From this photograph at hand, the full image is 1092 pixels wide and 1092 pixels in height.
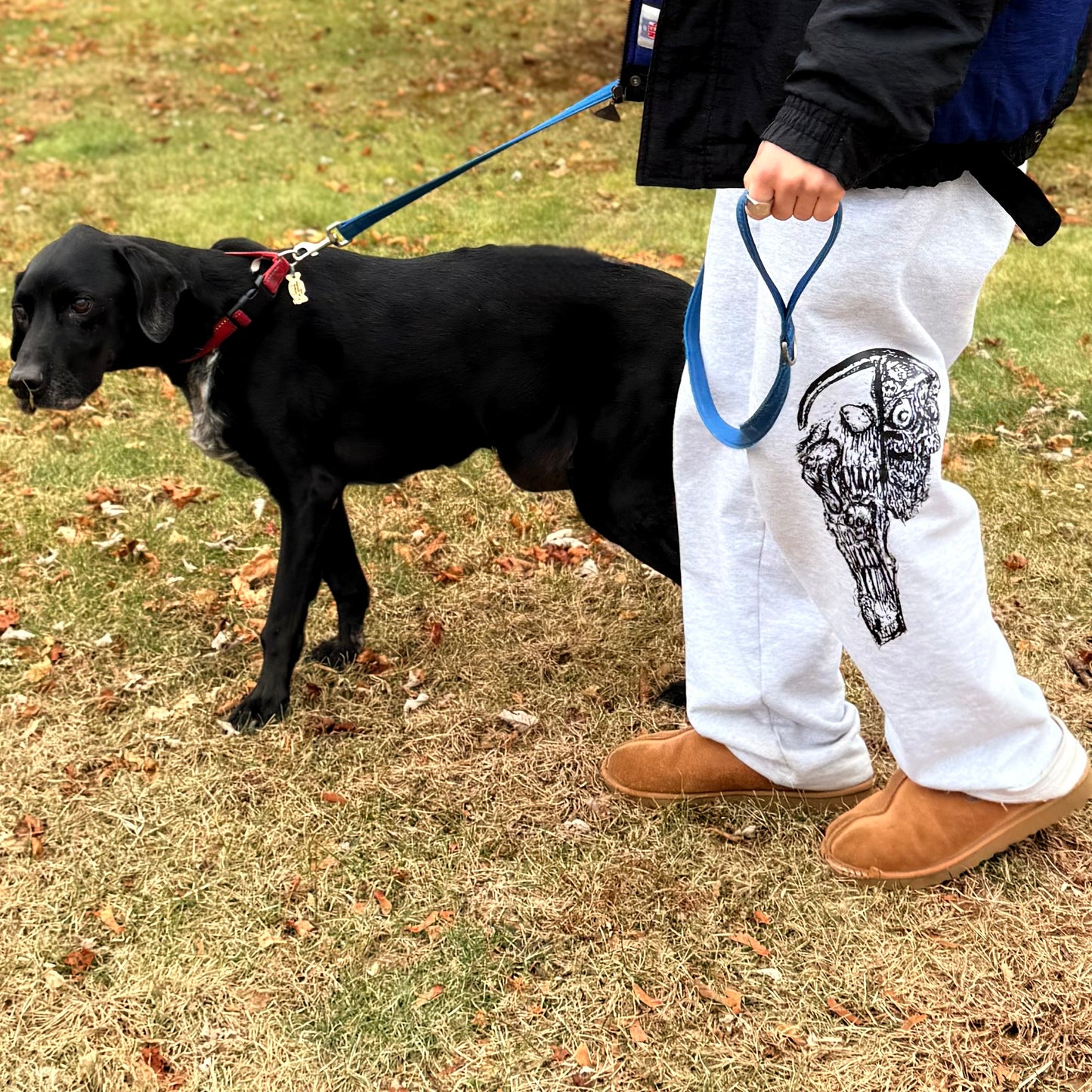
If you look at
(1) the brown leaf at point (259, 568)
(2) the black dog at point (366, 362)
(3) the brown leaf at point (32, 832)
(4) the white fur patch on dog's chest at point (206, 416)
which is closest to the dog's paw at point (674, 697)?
(2) the black dog at point (366, 362)

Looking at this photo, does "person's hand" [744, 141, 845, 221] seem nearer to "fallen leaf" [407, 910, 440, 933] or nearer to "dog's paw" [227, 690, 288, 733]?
"fallen leaf" [407, 910, 440, 933]

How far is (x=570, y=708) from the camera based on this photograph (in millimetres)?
3475

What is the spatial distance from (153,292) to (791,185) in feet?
6.62

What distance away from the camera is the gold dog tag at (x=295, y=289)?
10.4 feet

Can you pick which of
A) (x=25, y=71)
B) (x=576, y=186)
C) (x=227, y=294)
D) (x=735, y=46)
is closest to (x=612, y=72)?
(x=576, y=186)

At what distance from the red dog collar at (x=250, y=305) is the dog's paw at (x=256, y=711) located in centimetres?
104

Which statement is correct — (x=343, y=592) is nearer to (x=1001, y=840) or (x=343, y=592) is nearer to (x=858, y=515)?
(x=858, y=515)

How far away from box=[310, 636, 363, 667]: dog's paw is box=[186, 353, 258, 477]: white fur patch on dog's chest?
72 cm

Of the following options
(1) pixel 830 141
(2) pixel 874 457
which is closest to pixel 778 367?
(2) pixel 874 457

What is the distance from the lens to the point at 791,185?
1716 mm

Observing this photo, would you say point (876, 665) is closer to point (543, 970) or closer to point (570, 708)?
point (543, 970)

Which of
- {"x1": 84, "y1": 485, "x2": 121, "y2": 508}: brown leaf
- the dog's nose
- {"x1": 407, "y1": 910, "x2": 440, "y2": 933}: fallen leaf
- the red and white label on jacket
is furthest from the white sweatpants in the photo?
{"x1": 84, "y1": 485, "x2": 121, "y2": 508}: brown leaf

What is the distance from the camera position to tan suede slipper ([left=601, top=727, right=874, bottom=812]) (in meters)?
2.90

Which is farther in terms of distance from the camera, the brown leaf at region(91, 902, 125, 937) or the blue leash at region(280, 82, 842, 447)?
the brown leaf at region(91, 902, 125, 937)
